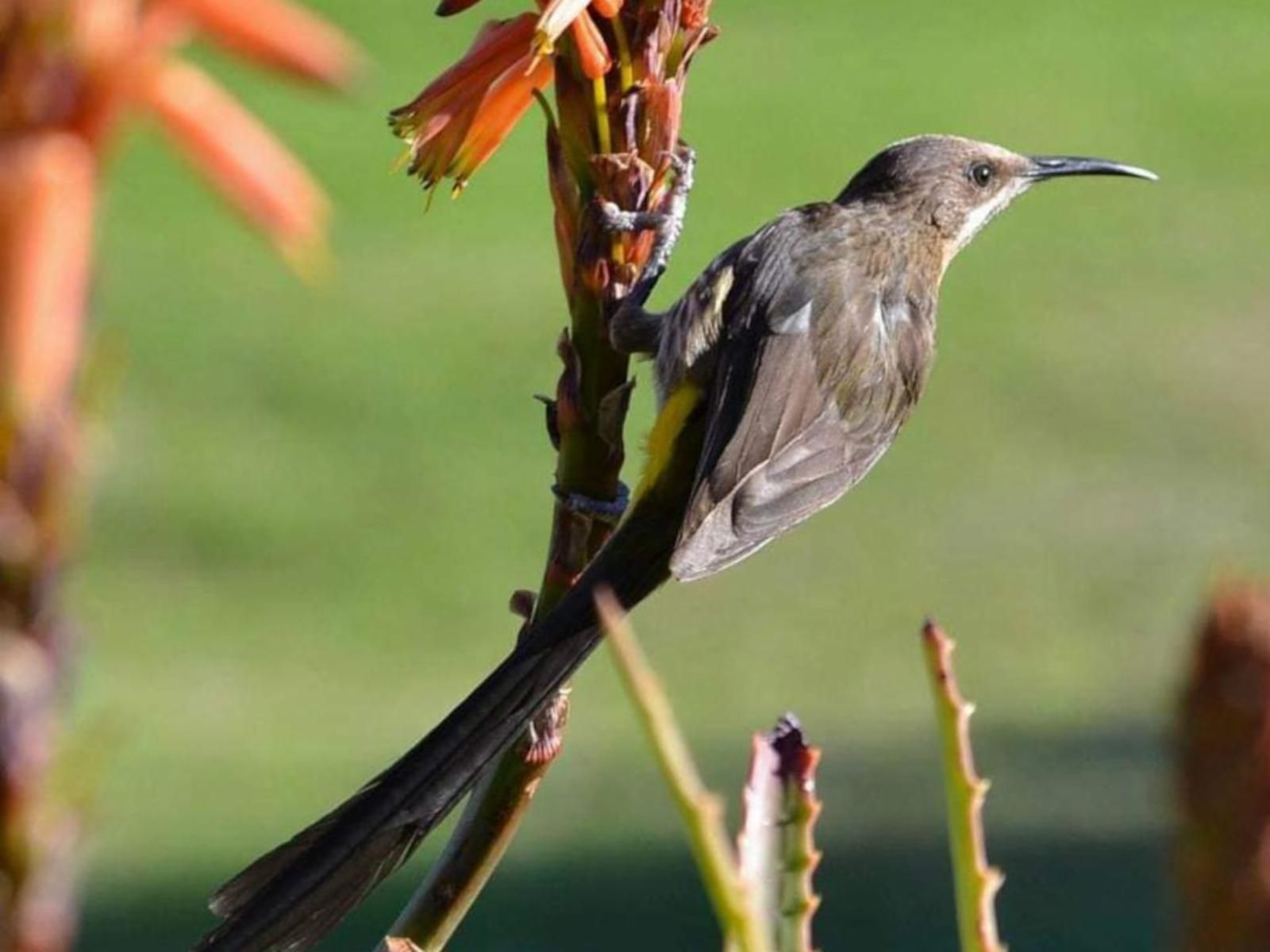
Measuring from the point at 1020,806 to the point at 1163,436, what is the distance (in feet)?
16.9

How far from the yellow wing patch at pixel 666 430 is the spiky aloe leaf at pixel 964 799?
199cm

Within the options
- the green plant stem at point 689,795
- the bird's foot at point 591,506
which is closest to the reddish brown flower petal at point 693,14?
the bird's foot at point 591,506

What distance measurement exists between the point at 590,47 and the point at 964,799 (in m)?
0.81

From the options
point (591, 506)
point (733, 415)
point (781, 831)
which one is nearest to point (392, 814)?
point (591, 506)

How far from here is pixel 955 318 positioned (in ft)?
68.0

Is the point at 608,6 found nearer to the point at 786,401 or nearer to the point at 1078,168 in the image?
the point at 786,401

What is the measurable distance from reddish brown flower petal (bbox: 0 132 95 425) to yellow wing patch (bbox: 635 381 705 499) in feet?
8.66

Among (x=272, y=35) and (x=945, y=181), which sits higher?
(x=945, y=181)

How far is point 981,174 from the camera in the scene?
5.06 m

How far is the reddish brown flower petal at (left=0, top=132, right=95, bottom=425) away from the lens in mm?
917

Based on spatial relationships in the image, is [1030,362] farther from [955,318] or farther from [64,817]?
[64,817]

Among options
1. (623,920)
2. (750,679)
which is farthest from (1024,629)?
(623,920)

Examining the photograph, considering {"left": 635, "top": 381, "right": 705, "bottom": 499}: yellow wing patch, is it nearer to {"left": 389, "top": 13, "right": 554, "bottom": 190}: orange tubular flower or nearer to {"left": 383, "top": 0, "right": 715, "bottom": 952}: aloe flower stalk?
{"left": 389, "top": 13, "right": 554, "bottom": 190}: orange tubular flower

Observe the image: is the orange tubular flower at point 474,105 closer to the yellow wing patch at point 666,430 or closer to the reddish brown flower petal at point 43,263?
the yellow wing patch at point 666,430
